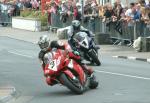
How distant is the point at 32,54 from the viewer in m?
30.4

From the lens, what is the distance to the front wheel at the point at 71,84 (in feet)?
51.8

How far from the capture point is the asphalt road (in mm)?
15234

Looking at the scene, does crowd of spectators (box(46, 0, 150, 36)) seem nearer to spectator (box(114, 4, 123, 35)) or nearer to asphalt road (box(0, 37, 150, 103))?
spectator (box(114, 4, 123, 35))

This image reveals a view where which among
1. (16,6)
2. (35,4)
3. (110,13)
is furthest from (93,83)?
(16,6)

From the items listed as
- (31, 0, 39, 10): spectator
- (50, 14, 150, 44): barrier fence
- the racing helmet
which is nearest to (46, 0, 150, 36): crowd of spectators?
(50, 14, 150, 44): barrier fence

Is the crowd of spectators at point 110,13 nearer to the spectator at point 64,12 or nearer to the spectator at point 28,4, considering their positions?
the spectator at point 64,12

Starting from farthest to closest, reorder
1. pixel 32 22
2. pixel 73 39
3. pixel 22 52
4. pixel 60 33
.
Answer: pixel 32 22 < pixel 60 33 < pixel 22 52 < pixel 73 39

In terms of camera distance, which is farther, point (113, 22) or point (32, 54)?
point (113, 22)

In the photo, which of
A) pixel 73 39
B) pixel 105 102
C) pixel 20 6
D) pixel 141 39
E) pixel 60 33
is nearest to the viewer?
pixel 105 102

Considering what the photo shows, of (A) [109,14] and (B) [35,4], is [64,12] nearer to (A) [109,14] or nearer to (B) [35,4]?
(A) [109,14]

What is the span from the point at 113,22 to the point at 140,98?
1889 centimetres

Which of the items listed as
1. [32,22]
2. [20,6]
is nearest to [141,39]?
[32,22]

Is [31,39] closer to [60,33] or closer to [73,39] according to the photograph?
[60,33]

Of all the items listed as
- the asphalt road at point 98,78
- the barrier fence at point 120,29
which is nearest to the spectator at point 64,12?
the barrier fence at point 120,29
